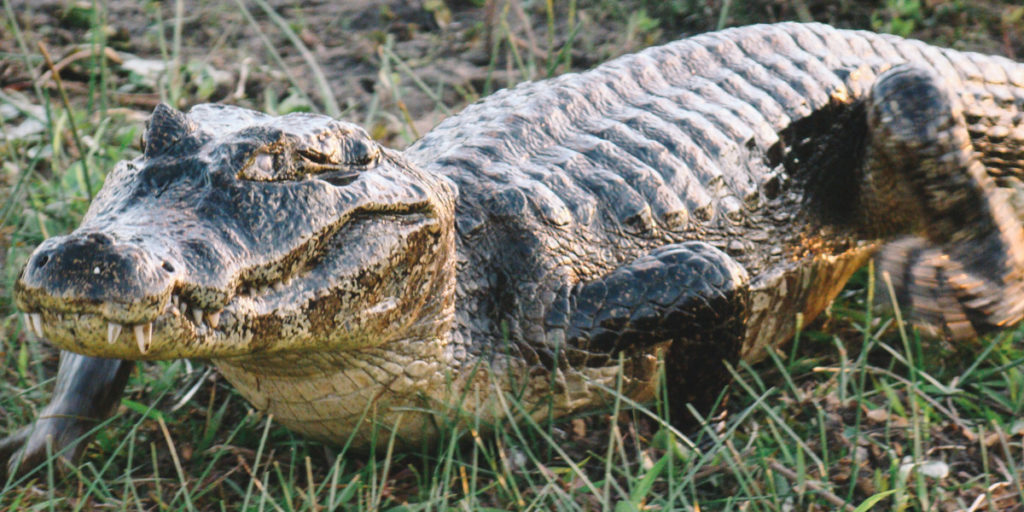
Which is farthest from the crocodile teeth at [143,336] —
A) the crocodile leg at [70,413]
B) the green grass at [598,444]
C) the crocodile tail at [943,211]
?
the crocodile tail at [943,211]

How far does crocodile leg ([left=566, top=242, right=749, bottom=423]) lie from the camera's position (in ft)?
8.91

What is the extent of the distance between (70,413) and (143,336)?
3.47ft

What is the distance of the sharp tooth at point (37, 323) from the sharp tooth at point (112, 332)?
0.44 ft

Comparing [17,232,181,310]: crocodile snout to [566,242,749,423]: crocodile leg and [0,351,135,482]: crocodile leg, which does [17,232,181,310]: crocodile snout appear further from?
[566,242,749,423]: crocodile leg

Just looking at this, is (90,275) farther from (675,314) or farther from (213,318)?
(675,314)

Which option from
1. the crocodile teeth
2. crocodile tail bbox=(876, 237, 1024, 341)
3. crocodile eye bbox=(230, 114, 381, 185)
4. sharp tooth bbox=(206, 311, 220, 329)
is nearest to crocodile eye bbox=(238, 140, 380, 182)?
crocodile eye bbox=(230, 114, 381, 185)

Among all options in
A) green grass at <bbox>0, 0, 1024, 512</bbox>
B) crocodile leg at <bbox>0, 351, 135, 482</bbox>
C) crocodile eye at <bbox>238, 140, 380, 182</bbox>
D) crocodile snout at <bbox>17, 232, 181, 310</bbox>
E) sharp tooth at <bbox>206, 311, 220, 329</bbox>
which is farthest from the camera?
crocodile leg at <bbox>0, 351, 135, 482</bbox>

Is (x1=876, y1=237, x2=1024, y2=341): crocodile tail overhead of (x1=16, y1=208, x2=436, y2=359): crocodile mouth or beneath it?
beneath

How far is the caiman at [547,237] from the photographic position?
2084mm

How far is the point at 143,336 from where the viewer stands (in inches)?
74.1

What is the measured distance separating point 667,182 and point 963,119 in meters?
1.11

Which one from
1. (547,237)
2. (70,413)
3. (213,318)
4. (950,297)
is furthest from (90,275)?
(950,297)

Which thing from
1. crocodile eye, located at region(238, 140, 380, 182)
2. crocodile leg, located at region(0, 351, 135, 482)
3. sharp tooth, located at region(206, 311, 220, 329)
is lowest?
crocodile leg, located at region(0, 351, 135, 482)

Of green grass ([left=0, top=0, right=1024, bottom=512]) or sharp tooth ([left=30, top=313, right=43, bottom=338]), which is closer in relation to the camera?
sharp tooth ([left=30, top=313, right=43, bottom=338])
